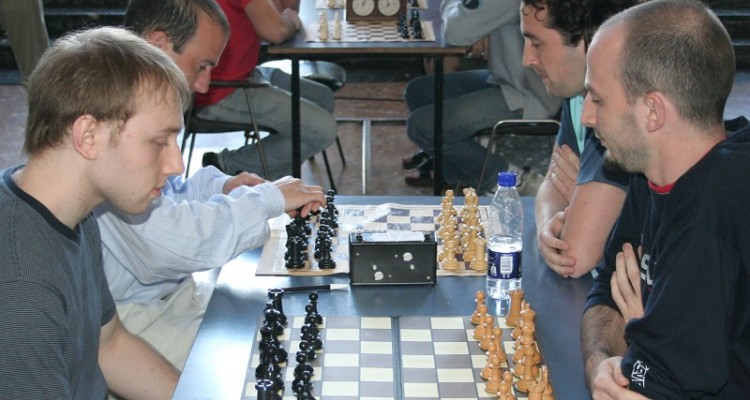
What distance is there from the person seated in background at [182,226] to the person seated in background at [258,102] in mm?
1591

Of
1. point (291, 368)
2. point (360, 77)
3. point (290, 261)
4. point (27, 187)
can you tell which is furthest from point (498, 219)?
point (360, 77)

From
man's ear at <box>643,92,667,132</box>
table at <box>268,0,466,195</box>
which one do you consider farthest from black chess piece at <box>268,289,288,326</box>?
table at <box>268,0,466,195</box>

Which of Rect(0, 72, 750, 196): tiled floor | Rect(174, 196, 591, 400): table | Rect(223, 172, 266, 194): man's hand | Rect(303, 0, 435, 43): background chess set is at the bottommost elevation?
Rect(0, 72, 750, 196): tiled floor

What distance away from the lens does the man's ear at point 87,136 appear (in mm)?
1801

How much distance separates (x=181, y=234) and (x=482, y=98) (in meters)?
2.54

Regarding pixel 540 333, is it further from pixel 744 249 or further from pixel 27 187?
pixel 27 187

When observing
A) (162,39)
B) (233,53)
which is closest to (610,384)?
(162,39)

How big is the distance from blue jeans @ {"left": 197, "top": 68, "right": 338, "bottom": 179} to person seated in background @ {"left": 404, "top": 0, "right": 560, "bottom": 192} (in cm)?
49

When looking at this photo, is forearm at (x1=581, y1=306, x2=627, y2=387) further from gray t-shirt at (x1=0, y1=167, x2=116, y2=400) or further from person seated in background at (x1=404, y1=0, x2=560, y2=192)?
person seated in background at (x1=404, y1=0, x2=560, y2=192)

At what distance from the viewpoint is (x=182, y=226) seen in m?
2.45

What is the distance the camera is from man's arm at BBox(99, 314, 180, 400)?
2.26m

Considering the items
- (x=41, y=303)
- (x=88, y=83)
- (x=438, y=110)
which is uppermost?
(x=88, y=83)

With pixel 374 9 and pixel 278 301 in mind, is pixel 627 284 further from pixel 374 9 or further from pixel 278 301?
pixel 374 9

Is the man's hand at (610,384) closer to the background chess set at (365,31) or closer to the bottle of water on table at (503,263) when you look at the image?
the bottle of water on table at (503,263)
